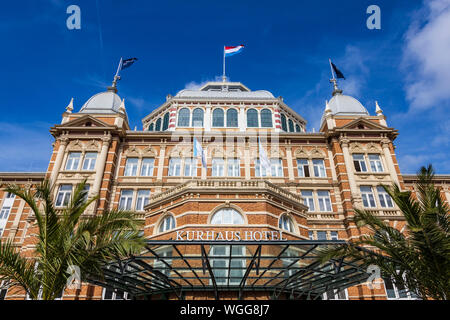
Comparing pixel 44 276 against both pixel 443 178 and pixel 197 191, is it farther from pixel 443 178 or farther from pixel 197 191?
pixel 443 178

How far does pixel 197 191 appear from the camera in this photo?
19.2 metres

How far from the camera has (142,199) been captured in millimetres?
26938

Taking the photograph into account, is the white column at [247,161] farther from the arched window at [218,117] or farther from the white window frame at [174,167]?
the white window frame at [174,167]

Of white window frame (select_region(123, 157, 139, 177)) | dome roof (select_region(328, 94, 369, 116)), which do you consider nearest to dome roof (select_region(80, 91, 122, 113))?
white window frame (select_region(123, 157, 139, 177))

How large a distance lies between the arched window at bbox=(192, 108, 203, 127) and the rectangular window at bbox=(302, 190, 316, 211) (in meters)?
12.3

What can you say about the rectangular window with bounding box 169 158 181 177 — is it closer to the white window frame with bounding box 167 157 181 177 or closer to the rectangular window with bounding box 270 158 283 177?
the white window frame with bounding box 167 157 181 177

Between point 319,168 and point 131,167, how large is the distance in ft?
55.8

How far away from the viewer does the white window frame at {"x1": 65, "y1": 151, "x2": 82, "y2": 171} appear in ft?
89.2

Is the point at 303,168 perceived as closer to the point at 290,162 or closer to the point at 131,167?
the point at 290,162

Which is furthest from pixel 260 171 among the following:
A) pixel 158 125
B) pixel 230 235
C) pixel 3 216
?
pixel 3 216

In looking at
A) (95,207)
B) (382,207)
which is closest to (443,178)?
(382,207)

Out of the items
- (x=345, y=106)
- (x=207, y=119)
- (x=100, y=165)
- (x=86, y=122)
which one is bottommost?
(x=100, y=165)

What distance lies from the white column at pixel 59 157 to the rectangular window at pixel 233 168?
568 inches

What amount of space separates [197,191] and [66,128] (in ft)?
52.8
